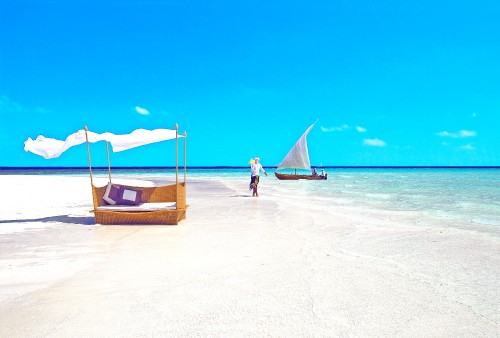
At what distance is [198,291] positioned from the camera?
517cm

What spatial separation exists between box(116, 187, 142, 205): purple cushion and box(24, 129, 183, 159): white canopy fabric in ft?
4.18

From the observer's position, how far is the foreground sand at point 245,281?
164 inches

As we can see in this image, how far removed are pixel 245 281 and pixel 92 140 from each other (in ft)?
23.0

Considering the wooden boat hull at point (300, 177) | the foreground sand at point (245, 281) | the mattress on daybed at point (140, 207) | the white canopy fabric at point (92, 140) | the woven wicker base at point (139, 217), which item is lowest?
the foreground sand at point (245, 281)

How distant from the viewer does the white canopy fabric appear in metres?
10.7

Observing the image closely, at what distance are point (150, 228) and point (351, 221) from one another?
5633 millimetres

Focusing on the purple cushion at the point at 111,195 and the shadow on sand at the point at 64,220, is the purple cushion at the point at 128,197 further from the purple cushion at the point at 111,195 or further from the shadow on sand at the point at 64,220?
the shadow on sand at the point at 64,220

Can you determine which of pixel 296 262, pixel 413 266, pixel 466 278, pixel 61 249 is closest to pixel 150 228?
pixel 61 249

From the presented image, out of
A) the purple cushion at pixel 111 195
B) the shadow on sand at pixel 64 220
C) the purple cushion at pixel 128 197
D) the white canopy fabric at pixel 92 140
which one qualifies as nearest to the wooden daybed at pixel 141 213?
the purple cushion at pixel 111 195

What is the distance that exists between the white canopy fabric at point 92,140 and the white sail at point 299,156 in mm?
36332

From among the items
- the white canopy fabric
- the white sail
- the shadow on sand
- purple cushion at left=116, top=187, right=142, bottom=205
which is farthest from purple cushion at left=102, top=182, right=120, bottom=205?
the white sail

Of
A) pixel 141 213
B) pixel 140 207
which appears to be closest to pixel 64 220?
pixel 140 207

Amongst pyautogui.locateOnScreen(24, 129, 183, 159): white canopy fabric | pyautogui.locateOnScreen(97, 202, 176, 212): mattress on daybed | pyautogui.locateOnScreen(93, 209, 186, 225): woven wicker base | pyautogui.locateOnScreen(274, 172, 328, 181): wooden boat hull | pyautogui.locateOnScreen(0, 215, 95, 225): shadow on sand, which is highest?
pyautogui.locateOnScreen(24, 129, 183, 159): white canopy fabric

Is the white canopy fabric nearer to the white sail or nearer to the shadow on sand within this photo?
the shadow on sand
